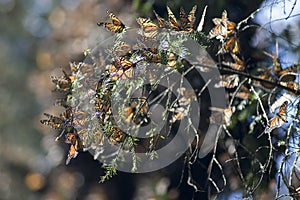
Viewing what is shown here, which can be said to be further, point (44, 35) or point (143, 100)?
point (44, 35)

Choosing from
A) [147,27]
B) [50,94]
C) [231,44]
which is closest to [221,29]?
[231,44]

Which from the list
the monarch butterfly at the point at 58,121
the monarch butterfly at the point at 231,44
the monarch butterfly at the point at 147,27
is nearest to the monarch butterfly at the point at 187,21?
the monarch butterfly at the point at 147,27

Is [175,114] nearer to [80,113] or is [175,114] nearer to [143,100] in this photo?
[143,100]

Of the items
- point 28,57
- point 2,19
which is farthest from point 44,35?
point 2,19

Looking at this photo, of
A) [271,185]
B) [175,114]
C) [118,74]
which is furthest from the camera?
[271,185]

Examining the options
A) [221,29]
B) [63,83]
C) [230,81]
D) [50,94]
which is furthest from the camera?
[50,94]

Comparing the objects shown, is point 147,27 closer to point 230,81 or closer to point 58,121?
point 58,121

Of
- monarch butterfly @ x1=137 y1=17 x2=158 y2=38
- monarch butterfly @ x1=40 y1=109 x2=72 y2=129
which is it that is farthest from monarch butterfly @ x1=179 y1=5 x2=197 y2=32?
monarch butterfly @ x1=40 y1=109 x2=72 y2=129

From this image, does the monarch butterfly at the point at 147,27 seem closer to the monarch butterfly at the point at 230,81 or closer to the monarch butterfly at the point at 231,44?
the monarch butterfly at the point at 231,44
